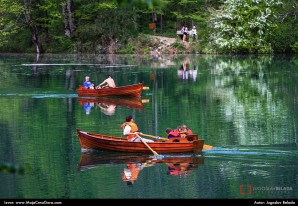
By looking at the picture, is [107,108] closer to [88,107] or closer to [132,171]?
[88,107]

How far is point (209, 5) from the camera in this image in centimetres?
7388

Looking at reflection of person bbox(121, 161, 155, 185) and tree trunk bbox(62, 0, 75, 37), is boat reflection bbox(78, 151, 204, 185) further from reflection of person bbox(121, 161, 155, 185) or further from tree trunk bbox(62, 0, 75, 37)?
tree trunk bbox(62, 0, 75, 37)

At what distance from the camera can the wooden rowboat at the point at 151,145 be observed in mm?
20453

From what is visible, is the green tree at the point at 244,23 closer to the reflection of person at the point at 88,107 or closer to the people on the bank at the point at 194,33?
the people on the bank at the point at 194,33

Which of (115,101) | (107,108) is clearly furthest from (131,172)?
(115,101)

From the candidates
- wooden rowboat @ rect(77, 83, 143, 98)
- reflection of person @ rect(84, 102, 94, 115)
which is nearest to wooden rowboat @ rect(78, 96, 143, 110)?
wooden rowboat @ rect(77, 83, 143, 98)

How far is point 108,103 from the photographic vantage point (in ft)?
114

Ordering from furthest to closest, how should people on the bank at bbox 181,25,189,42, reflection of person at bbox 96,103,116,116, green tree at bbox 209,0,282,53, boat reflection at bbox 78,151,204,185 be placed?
people on the bank at bbox 181,25,189,42 < green tree at bbox 209,0,282,53 < reflection of person at bbox 96,103,116,116 < boat reflection at bbox 78,151,204,185

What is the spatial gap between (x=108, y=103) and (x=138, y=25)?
1550 inches

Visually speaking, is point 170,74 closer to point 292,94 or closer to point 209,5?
point 292,94

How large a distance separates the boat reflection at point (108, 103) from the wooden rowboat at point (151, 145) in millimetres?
9946

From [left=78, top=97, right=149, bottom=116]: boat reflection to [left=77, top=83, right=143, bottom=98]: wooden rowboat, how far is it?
226 millimetres

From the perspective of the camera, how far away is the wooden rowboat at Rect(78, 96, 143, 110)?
112ft

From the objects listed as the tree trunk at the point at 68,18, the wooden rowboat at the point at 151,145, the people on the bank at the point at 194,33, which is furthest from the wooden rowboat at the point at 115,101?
A: the tree trunk at the point at 68,18
